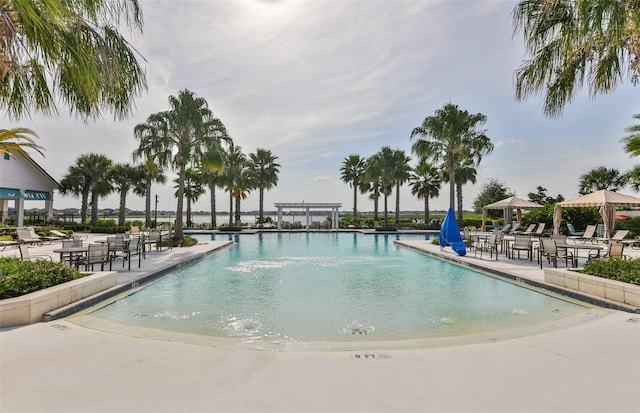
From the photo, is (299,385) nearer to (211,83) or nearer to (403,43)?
(403,43)

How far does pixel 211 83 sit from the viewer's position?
1356cm

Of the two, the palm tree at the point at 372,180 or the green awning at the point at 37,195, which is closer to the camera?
the green awning at the point at 37,195

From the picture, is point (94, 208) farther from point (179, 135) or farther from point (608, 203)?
point (608, 203)

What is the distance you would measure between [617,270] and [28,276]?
10073mm

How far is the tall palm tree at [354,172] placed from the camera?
121 feet

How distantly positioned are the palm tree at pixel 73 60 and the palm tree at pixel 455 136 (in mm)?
16675

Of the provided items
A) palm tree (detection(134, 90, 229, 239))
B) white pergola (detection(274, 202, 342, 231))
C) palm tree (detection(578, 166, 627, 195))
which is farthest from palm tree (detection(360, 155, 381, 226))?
palm tree (detection(578, 166, 627, 195))

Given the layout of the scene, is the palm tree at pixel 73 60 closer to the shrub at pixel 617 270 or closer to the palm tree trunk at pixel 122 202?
the shrub at pixel 617 270

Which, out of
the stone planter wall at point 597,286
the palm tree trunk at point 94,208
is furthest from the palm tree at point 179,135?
the palm tree trunk at point 94,208

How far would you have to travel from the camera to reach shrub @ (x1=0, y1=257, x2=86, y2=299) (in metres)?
5.01

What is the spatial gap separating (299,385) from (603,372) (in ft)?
9.37

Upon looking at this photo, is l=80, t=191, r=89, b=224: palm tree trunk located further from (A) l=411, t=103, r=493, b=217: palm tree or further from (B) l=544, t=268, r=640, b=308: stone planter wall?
(B) l=544, t=268, r=640, b=308: stone planter wall

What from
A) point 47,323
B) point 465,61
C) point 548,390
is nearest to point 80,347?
point 47,323

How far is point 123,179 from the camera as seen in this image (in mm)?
33562
